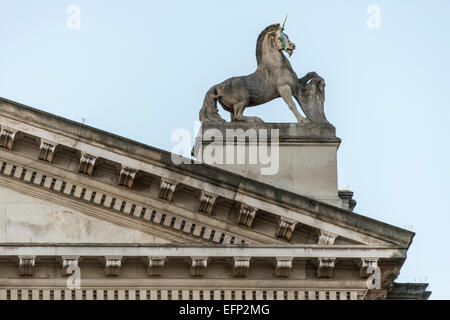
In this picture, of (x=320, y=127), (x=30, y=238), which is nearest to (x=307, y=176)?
(x=320, y=127)

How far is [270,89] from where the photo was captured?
73.2m

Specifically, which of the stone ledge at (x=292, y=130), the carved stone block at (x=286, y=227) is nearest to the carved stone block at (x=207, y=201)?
the carved stone block at (x=286, y=227)

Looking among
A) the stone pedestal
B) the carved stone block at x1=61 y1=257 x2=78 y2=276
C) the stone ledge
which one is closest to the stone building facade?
the carved stone block at x1=61 y1=257 x2=78 y2=276

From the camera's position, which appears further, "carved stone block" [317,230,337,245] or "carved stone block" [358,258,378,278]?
"carved stone block" [317,230,337,245]

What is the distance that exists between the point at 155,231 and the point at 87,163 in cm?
189

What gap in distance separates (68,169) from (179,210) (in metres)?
2.34

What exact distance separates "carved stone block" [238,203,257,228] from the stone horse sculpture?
9.10 feet

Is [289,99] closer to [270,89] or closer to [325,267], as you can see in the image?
[270,89]

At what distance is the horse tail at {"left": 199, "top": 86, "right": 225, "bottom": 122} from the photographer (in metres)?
72.8

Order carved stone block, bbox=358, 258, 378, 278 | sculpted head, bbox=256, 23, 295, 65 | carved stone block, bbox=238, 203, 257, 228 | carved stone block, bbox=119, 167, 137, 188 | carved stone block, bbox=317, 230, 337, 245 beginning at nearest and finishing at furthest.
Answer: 1. carved stone block, bbox=358, 258, 378, 278
2. carved stone block, bbox=317, 230, 337, 245
3. carved stone block, bbox=238, 203, 257, 228
4. carved stone block, bbox=119, 167, 137, 188
5. sculpted head, bbox=256, 23, 295, 65

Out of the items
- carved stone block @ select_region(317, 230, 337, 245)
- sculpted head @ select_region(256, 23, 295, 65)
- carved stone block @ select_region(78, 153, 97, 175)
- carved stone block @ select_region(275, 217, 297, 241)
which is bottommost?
carved stone block @ select_region(317, 230, 337, 245)

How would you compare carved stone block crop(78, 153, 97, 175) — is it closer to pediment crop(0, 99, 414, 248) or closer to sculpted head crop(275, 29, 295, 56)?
pediment crop(0, 99, 414, 248)

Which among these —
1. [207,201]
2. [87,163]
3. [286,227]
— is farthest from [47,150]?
[286,227]

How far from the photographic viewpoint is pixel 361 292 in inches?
2781
